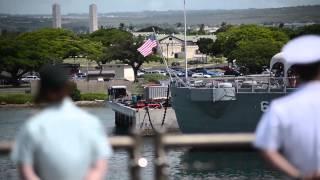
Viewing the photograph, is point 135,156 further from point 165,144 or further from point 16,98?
point 16,98

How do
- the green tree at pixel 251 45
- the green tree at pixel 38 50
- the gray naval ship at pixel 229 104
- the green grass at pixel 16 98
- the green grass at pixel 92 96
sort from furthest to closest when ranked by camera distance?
1. the green tree at pixel 38 50
2. the green tree at pixel 251 45
3. the green grass at pixel 92 96
4. the green grass at pixel 16 98
5. the gray naval ship at pixel 229 104

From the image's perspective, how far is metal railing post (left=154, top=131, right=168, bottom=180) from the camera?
18.4 ft

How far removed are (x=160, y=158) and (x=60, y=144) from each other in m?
1.08

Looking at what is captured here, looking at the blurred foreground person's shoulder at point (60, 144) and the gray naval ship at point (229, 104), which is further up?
the blurred foreground person's shoulder at point (60, 144)

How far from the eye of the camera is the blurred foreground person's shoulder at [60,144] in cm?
471

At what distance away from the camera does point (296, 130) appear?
461 centimetres

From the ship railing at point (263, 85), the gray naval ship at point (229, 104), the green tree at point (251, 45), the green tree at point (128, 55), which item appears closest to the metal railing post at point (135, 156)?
the ship railing at point (263, 85)

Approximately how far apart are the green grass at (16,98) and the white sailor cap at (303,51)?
91.7m

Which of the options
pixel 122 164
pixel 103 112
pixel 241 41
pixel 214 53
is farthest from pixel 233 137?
pixel 214 53

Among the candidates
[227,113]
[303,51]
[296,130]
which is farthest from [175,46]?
[296,130]

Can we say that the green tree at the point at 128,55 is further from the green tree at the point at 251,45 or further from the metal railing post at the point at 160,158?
the metal railing post at the point at 160,158

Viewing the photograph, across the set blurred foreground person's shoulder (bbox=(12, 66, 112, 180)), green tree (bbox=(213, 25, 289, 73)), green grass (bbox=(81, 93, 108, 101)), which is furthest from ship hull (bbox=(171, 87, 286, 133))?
green tree (bbox=(213, 25, 289, 73))

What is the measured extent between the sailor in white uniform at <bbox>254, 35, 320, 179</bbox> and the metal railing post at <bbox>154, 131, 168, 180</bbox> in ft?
3.54

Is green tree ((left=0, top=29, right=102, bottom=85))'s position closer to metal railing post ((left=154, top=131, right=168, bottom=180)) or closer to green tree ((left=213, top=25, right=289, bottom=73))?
green tree ((left=213, top=25, right=289, bottom=73))
